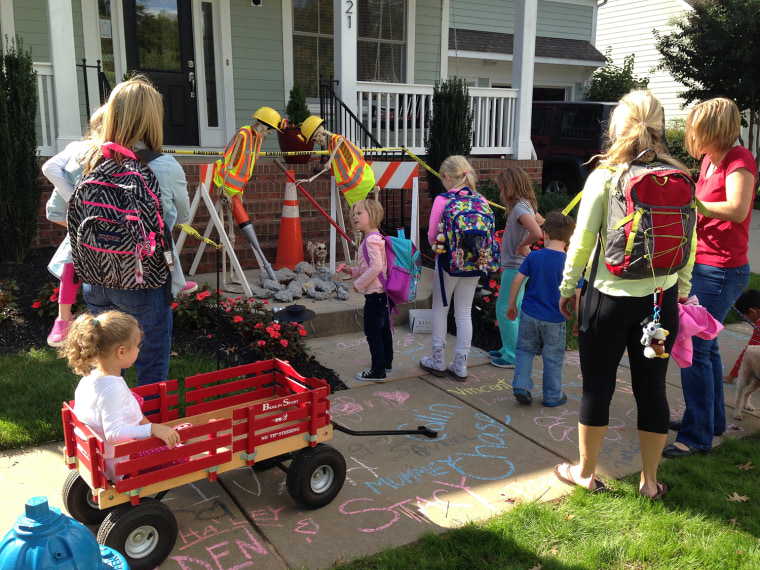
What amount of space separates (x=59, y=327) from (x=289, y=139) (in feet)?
20.2

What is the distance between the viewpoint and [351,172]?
6574 millimetres

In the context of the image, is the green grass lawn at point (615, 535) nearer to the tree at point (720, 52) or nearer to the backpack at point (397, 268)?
the backpack at point (397, 268)

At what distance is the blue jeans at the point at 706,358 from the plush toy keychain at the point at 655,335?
3.19ft

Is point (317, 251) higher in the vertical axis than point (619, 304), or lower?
lower

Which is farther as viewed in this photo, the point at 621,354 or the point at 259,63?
the point at 259,63

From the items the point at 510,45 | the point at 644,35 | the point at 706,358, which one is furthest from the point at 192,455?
the point at 644,35

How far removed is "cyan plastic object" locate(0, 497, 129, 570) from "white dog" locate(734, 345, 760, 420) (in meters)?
4.11

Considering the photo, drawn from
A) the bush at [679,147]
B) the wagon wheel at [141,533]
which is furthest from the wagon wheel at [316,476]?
the bush at [679,147]

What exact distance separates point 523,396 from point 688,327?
1399 millimetres

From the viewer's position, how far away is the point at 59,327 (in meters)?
3.22

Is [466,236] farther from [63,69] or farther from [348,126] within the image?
[63,69]

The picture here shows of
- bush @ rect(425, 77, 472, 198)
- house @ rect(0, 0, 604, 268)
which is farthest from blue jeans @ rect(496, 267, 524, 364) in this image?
bush @ rect(425, 77, 472, 198)

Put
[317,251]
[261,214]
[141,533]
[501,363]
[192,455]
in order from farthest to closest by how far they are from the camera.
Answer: [261,214]
[317,251]
[501,363]
[192,455]
[141,533]

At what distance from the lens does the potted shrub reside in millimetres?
8555
